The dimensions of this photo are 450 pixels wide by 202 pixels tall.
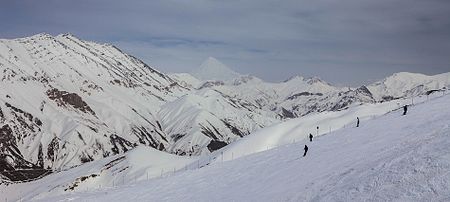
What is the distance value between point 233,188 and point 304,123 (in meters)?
88.7

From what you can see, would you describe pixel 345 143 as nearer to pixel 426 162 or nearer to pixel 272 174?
pixel 272 174

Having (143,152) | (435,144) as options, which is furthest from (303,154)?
(143,152)

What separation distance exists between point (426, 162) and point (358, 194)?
179 inches

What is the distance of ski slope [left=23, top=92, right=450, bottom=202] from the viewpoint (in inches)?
1092

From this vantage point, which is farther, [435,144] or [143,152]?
[143,152]

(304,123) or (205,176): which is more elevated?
(304,123)

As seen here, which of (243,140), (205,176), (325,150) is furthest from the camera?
(243,140)

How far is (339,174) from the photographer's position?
37156 mm

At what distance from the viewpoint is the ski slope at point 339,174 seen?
27.7 metres

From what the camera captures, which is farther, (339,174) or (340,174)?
(339,174)

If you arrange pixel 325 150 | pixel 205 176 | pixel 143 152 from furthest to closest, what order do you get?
pixel 143 152 < pixel 205 176 < pixel 325 150

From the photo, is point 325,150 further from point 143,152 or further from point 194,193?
point 143,152

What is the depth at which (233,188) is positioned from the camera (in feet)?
158

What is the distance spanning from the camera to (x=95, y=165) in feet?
569
